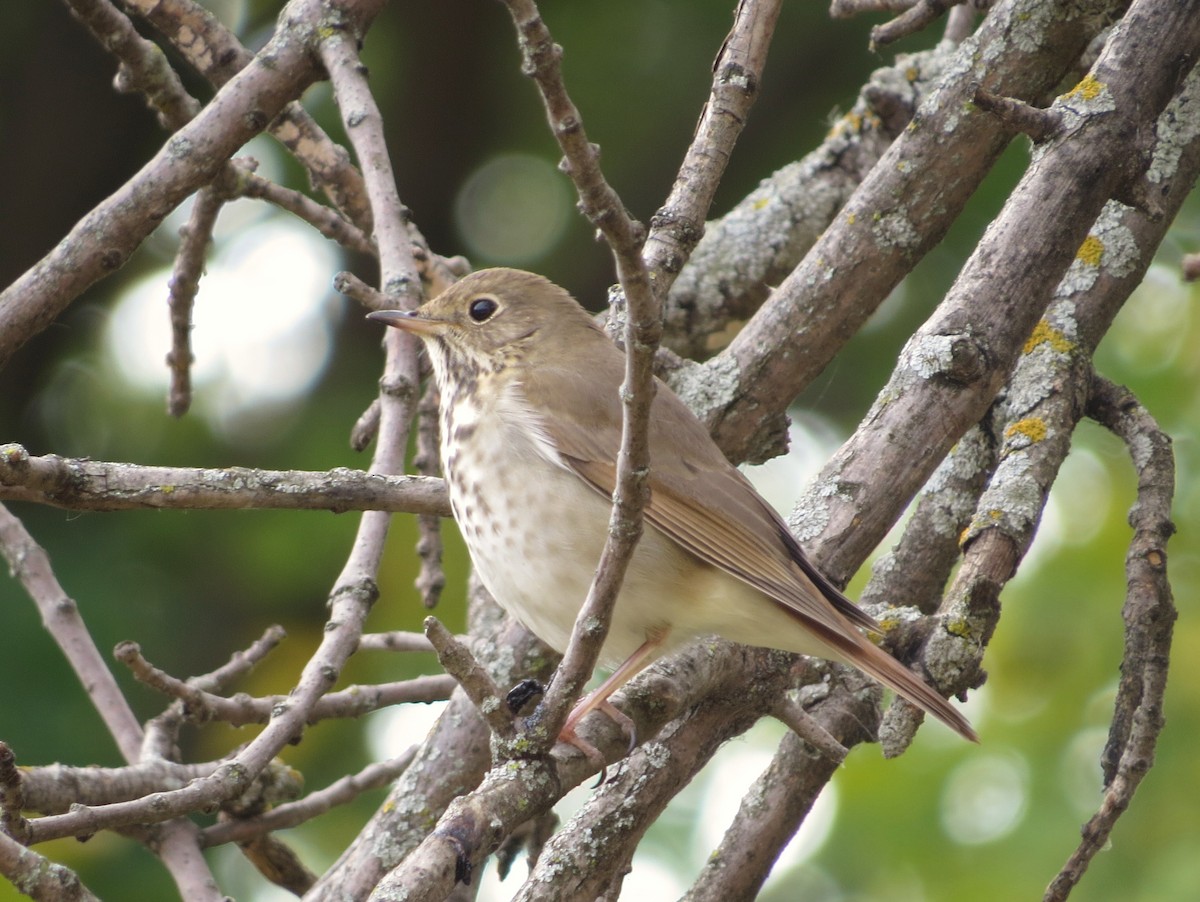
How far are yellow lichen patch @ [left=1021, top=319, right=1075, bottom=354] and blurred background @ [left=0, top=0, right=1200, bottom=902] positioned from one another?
950 mm

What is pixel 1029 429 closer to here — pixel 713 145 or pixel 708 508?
pixel 708 508

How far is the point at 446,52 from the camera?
6543mm

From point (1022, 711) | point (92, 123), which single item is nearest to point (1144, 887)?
point (1022, 711)

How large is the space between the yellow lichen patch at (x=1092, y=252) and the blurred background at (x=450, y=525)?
91 centimetres

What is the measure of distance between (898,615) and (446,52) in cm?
414

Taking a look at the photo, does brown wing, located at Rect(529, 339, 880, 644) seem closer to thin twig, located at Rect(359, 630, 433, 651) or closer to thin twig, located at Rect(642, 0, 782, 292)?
thin twig, located at Rect(642, 0, 782, 292)

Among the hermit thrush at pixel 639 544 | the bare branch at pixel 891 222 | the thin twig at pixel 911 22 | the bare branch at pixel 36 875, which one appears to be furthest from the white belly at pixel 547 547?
the thin twig at pixel 911 22

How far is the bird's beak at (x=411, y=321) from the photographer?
3.62 meters

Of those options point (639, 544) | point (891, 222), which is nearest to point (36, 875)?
point (639, 544)

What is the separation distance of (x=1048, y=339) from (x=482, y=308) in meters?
1.46

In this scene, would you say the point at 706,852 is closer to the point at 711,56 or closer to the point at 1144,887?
the point at 1144,887

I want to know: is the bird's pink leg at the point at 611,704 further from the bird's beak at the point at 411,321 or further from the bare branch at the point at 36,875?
the bird's beak at the point at 411,321

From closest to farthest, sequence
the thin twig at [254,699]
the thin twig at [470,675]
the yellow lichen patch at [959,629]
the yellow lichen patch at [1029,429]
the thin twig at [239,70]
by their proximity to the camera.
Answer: the thin twig at [470,675], the thin twig at [254,699], the yellow lichen patch at [959,629], the yellow lichen patch at [1029,429], the thin twig at [239,70]

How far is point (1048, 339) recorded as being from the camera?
3.69 metres
